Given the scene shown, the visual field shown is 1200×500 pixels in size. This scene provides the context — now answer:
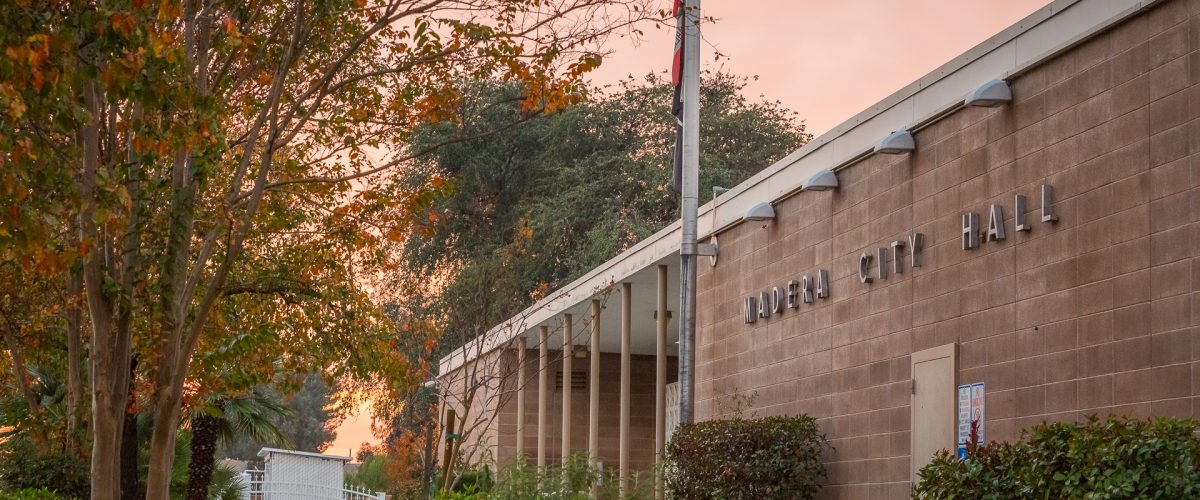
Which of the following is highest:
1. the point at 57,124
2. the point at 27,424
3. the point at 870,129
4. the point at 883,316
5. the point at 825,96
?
the point at 825,96

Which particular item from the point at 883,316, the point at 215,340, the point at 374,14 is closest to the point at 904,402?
the point at 883,316

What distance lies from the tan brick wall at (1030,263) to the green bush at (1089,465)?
0.92 meters

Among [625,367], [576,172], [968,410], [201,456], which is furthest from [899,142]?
[576,172]

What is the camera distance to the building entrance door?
11875 mm

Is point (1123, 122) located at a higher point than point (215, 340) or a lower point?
higher

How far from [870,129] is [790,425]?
10.5 ft

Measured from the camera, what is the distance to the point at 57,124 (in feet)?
27.4

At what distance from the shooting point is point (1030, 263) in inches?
425

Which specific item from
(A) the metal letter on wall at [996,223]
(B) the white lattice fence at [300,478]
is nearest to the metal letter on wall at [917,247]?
(A) the metal letter on wall at [996,223]

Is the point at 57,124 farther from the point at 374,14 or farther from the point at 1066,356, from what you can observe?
the point at 1066,356

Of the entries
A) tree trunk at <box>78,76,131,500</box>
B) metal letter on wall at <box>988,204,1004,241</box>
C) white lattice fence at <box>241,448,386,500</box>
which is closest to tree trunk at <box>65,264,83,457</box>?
tree trunk at <box>78,76,131,500</box>

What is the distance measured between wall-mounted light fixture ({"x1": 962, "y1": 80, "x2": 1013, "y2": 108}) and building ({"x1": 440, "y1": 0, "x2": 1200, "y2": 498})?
16mm

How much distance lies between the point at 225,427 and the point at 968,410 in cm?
1473

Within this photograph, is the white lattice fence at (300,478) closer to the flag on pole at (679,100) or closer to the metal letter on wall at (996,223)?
the flag on pole at (679,100)
